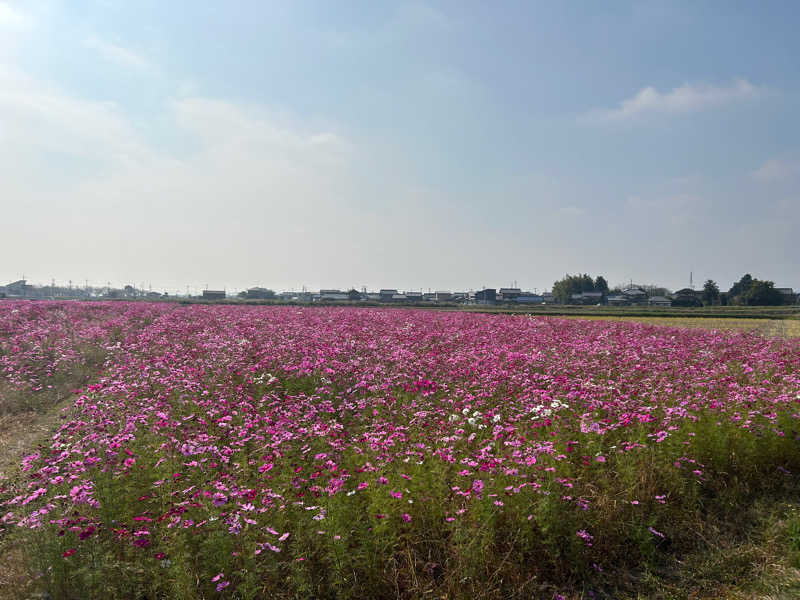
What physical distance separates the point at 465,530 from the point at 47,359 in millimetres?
13851

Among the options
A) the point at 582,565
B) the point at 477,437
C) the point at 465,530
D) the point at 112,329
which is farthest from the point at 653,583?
the point at 112,329

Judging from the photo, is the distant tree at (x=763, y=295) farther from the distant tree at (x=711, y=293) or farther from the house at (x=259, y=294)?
the house at (x=259, y=294)

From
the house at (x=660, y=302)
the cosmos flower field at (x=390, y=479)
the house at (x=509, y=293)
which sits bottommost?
the cosmos flower field at (x=390, y=479)

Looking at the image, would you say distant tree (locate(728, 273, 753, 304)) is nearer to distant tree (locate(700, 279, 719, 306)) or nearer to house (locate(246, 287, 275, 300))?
distant tree (locate(700, 279, 719, 306))

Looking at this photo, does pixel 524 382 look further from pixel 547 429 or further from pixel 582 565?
pixel 582 565

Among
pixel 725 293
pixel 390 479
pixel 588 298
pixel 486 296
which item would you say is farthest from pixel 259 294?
pixel 390 479

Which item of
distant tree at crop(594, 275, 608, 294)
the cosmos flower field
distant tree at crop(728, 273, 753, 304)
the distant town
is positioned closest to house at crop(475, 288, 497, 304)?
the distant town

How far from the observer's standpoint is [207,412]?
6.48 metres

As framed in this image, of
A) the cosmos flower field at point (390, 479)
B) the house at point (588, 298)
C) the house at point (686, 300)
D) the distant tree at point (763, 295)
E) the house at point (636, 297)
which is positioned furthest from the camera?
the house at point (588, 298)

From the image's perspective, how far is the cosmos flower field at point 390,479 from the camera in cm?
379

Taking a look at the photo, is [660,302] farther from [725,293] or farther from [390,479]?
[390,479]

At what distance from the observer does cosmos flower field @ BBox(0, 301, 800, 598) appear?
3.79m

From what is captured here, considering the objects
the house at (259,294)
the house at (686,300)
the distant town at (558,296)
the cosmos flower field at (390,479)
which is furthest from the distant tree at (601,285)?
the cosmos flower field at (390,479)

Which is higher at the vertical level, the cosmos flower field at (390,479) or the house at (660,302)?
the house at (660,302)
